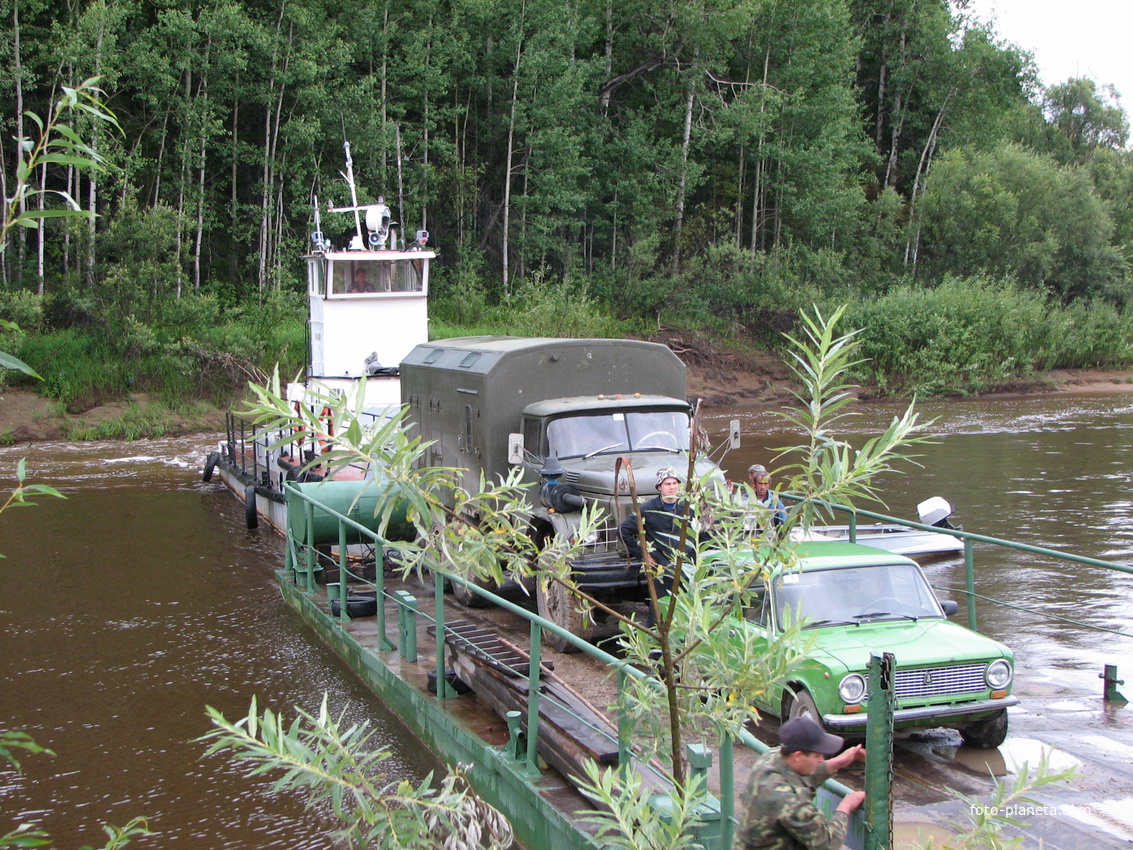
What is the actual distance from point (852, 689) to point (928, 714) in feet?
1.82

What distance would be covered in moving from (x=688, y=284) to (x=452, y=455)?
33.3 meters

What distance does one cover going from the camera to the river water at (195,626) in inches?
339

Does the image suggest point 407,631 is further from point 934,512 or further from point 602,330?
point 602,330

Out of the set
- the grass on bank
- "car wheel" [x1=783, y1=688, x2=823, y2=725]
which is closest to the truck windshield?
"car wheel" [x1=783, y1=688, x2=823, y2=725]

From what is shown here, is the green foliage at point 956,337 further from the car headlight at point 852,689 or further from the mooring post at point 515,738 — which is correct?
the mooring post at point 515,738

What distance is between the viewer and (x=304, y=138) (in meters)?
36.0

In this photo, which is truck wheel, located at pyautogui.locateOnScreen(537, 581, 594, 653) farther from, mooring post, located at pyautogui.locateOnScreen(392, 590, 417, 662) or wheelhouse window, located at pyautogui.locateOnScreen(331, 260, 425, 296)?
wheelhouse window, located at pyautogui.locateOnScreen(331, 260, 425, 296)

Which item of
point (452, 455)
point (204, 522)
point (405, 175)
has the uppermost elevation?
point (405, 175)

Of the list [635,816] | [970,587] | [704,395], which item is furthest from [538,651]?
[704,395]

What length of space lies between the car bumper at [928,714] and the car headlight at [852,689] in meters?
0.10

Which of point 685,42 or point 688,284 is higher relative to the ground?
point 685,42

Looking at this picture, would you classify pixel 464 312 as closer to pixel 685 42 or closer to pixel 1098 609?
pixel 685 42

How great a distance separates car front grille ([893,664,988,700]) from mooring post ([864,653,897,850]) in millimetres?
3252

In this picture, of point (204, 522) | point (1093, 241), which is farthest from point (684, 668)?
point (1093, 241)
